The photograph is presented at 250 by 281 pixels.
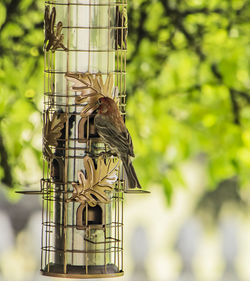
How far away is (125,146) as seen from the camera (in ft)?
10.2

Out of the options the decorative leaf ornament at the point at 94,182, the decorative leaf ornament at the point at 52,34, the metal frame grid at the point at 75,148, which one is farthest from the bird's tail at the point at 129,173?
the decorative leaf ornament at the point at 52,34

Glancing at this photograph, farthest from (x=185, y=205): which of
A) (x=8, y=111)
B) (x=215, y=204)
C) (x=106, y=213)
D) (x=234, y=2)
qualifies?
(x=106, y=213)

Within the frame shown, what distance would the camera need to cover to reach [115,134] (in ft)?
10.2

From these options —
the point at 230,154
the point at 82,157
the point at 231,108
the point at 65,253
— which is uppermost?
the point at 231,108

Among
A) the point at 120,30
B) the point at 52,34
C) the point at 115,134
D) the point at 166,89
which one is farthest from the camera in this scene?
the point at 166,89

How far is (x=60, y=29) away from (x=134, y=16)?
2509 millimetres

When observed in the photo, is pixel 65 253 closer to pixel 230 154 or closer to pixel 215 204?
pixel 230 154

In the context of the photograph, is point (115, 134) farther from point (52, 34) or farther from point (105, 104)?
point (52, 34)

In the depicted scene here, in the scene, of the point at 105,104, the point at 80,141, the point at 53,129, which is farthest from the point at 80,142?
the point at 105,104

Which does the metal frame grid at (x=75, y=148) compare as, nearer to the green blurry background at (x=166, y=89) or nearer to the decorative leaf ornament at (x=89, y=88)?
the decorative leaf ornament at (x=89, y=88)

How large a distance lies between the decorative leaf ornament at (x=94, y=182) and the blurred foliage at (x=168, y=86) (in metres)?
1.76

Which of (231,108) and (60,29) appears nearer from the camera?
(60,29)

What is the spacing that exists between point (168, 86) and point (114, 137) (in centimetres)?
300

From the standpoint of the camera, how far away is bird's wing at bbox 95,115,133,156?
3.10m
